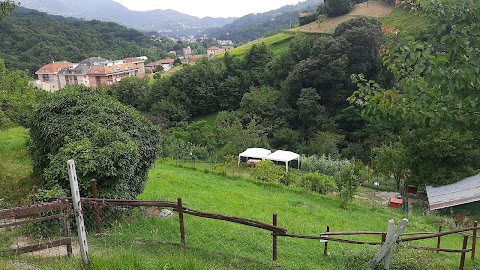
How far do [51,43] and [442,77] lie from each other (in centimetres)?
10258

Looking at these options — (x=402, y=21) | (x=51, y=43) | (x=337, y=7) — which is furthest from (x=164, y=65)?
(x=402, y=21)

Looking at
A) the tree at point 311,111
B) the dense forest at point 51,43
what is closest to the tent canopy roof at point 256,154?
the tree at point 311,111

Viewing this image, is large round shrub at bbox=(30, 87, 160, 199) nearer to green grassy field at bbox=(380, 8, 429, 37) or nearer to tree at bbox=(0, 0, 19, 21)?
tree at bbox=(0, 0, 19, 21)

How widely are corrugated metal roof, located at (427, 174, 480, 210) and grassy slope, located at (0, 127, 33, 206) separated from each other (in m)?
18.5

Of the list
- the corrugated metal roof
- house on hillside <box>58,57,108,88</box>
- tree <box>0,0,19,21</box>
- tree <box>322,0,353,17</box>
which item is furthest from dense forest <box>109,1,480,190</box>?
house on hillside <box>58,57,108,88</box>

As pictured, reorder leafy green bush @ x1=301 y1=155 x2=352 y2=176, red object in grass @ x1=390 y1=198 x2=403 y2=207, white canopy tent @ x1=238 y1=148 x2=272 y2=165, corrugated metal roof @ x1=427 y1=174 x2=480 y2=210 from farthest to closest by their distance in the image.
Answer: white canopy tent @ x1=238 y1=148 x2=272 y2=165 < leafy green bush @ x1=301 y1=155 x2=352 y2=176 < red object in grass @ x1=390 y1=198 x2=403 y2=207 < corrugated metal roof @ x1=427 y1=174 x2=480 y2=210

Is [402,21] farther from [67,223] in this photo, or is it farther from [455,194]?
[67,223]

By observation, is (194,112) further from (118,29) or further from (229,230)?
(118,29)

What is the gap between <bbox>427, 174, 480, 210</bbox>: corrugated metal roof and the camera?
1831cm

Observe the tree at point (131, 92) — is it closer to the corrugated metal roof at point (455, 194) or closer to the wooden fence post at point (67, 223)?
the corrugated metal roof at point (455, 194)

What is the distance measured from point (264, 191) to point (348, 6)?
5564 cm

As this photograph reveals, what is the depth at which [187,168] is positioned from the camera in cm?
2116

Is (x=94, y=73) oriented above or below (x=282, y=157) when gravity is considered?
above

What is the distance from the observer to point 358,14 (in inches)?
2408
